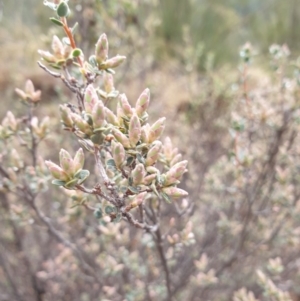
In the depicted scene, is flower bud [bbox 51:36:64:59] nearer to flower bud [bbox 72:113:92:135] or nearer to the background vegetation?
flower bud [bbox 72:113:92:135]

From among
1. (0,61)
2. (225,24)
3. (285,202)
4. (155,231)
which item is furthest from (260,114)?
(0,61)

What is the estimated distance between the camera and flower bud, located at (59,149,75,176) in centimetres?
60

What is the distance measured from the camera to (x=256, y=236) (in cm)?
188

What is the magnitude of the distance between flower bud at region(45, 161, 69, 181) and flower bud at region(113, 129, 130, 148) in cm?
10

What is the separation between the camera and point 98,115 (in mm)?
579

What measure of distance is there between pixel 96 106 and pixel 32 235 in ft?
7.02

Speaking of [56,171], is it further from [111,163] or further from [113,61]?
[113,61]

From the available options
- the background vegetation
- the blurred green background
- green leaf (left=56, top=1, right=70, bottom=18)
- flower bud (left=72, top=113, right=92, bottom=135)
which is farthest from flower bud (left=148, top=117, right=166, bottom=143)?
the blurred green background

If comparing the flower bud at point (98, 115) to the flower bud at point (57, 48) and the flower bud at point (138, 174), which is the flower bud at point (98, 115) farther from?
the flower bud at point (57, 48)

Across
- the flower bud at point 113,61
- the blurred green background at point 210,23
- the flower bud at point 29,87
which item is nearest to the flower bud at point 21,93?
the flower bud at point 29,87

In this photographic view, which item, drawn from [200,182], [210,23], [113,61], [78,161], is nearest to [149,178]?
[78,161]

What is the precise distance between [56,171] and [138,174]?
127 mm

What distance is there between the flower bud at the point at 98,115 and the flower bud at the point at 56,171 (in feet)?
0.29

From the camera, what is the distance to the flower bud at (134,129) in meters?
0.60
